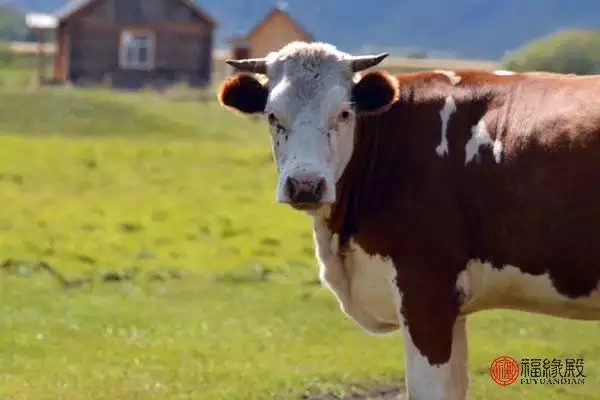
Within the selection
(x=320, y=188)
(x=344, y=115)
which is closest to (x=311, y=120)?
(x=344, y=115)

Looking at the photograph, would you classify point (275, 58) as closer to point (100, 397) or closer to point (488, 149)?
point (488, 149)

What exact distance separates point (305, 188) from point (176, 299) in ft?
24.9

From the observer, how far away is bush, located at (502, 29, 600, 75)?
552 inches

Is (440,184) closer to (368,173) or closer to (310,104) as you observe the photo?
(368,173)

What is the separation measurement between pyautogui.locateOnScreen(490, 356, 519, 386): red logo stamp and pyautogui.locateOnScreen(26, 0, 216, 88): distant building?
1745 inches

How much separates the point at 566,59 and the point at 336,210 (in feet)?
31.1

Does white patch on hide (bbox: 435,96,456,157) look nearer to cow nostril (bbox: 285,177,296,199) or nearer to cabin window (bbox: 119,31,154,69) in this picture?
cow nostril (bbox: 285,177,296,199)

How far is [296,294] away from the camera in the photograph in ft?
46.0

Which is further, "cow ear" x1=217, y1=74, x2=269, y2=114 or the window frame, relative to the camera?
the window frame

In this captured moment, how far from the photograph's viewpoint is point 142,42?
179 feet

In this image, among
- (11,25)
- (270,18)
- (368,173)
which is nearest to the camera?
(368,173)

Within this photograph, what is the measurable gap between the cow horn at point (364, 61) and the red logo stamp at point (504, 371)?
3.66 m

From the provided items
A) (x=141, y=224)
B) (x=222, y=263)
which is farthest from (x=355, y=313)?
(x=141, y=224)

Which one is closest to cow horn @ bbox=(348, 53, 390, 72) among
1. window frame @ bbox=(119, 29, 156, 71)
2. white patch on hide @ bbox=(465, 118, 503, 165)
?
white patch on hide @ bbox=(465, 118, 503, 165)
